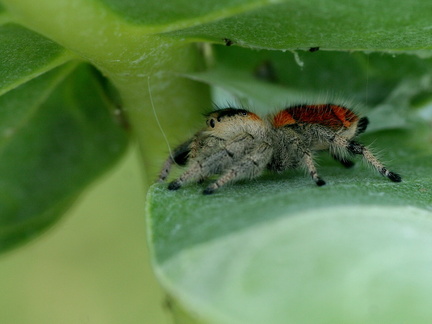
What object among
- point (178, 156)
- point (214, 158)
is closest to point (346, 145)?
point (214, 158)

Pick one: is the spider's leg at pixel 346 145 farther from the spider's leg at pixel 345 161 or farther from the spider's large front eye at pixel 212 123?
the spider's large front eye at pixel 212 123

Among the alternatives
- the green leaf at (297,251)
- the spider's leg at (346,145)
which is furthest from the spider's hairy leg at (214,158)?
the spider's leg at (346,145)

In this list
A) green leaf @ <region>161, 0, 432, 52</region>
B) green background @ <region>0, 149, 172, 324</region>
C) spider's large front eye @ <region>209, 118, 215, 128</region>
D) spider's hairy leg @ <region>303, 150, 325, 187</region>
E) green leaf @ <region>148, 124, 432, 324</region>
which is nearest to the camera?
green leaf @ <region>148, 124, 432, 324</region>

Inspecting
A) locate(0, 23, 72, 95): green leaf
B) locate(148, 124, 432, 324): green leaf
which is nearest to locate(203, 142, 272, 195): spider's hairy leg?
locate(148, 124, 432, 324): green leaf

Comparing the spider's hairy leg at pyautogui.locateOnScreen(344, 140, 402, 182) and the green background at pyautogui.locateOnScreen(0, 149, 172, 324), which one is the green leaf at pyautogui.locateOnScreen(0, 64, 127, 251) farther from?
the green background at pyautogui.locateOnScreen(0, 149, 172, 324)

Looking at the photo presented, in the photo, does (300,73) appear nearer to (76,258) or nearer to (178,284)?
(178,284)

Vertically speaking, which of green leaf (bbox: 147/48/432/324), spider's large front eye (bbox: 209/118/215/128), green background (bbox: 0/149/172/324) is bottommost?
green background (bbox: 0/149/172/324)

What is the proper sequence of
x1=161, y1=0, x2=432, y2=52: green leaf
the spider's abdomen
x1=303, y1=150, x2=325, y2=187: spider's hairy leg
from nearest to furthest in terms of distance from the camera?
x1=161, y1=0, x2=432, y2=52: green leaf
x1=303, y1=150, x2=325, y2=187: spider's hairy leg
the spider's abdomen

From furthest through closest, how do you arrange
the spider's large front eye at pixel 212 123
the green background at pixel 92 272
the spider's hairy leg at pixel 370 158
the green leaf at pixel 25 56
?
the green background at pixel 92 272 < the spider's large front eye at pixel 212 123 < the spider's hairy leg at pixel 370 158 < the green leaf at pixel 25 56

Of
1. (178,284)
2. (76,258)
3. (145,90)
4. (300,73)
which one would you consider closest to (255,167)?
(145,90)
